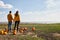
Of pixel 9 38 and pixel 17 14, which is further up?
pixel 17 14

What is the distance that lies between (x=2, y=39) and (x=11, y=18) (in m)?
5.01

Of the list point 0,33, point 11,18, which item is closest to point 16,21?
point 11,18

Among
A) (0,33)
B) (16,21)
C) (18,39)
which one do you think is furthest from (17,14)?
(18,39)

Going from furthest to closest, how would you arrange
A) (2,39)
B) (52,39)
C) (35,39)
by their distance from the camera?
(52,39), (35,39), (2,39)

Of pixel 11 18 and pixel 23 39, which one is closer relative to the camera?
pixel 23 39

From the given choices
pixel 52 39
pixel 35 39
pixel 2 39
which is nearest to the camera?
pixel 2 39

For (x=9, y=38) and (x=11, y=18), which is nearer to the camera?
(x=9, y=38)

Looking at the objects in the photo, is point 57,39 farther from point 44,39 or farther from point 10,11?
point 10,11

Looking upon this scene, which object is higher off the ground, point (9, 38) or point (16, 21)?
point (16, 21)

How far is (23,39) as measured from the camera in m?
20.0

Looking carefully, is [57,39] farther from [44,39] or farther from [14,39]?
[14,39]

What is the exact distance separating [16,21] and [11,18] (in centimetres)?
66

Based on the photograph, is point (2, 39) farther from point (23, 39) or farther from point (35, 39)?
point (35, 39)

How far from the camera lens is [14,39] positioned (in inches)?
766
